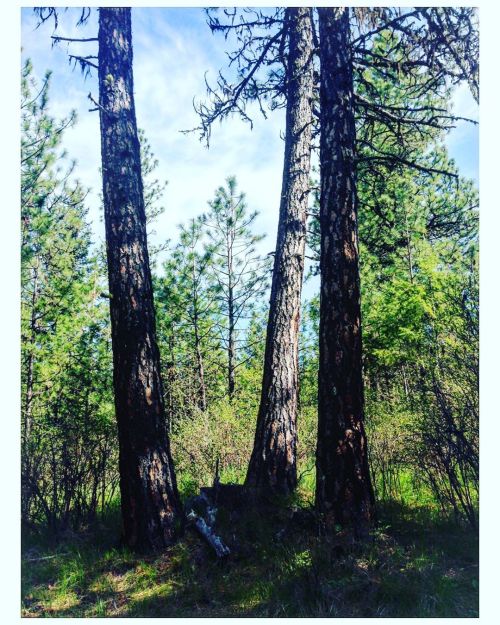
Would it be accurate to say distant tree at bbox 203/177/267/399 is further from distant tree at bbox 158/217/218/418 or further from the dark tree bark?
the dark tree bark

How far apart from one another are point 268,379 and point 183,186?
8.95 feet

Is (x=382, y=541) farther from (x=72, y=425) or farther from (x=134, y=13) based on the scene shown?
(x=134, y=13)

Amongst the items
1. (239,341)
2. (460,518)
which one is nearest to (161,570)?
(460,518)

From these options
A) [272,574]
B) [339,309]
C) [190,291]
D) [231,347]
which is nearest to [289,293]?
[339,309]

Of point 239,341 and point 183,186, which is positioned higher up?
point 183,186

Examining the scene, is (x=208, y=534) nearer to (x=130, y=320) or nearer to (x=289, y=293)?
(x=130, y=320)

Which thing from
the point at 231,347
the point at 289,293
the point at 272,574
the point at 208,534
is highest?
the point at 289,293

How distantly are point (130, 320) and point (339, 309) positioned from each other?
177 cm

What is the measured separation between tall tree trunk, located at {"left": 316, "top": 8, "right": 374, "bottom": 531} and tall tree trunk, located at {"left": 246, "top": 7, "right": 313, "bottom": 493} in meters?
1.01

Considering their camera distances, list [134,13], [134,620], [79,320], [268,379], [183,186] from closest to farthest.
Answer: [134,620] → [134,13] → [268,379] → [183,186] → [79,320]

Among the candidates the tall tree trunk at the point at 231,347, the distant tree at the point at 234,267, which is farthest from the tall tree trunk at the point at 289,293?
the tall tree trunk at the point at 231,347

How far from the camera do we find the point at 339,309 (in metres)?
3.89

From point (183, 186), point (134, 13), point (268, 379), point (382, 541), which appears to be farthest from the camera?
point (183, 186)

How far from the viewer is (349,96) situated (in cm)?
417
